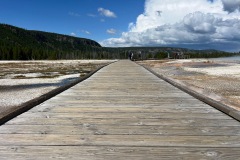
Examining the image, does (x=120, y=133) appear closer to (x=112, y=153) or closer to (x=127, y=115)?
(x=112, y=153)

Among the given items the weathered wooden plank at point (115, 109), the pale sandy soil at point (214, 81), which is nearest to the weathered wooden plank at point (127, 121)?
the weathered wooden plank at point (115, 109)

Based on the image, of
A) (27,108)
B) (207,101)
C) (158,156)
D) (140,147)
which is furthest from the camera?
(207,101)

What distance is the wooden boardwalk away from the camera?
2941 millimetres

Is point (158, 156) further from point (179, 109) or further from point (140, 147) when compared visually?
point (179, 109)

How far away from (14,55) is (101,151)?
125m

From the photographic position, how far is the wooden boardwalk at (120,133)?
9.65 ft

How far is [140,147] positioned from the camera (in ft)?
Answer: 10.2

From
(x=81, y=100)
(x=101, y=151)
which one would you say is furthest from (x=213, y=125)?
(x=81, y=100)

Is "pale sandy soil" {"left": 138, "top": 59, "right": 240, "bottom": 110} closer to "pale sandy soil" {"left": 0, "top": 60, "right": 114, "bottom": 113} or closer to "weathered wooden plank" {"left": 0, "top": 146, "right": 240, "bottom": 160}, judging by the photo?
"weathered wooden plank" {"left": 0, "top": 146, "right": 240, "bottom": 160}

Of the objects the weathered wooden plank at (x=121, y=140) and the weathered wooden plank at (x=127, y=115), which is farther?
the weathered wooden plank at (x=127, y=115)

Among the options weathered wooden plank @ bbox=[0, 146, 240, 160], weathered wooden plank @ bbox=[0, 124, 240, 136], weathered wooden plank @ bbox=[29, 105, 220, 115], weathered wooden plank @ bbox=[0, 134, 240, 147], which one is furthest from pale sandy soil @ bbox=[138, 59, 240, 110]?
weathered wooden plank @ bbox=[0, 146, 240, 160]

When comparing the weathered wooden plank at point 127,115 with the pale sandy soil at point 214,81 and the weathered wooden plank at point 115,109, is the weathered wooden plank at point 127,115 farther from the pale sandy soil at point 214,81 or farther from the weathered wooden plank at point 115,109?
the pale sandy soil at point 214,81

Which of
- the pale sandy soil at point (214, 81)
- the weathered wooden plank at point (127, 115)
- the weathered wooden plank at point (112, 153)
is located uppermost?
the weathered wooden plank at point (127, 115)

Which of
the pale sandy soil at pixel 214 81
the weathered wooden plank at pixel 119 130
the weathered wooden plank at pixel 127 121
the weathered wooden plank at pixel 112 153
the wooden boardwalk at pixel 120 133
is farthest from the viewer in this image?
the pale sandy soil at pixel 214 81
